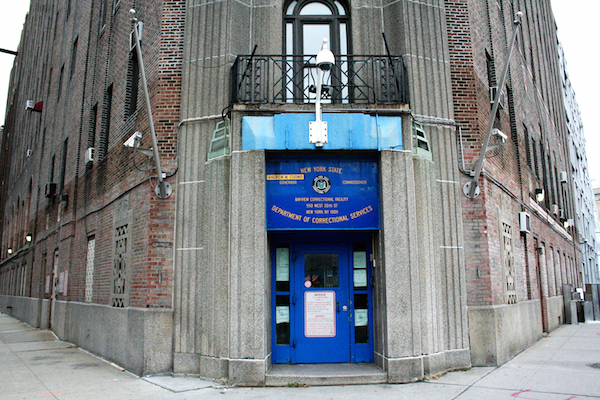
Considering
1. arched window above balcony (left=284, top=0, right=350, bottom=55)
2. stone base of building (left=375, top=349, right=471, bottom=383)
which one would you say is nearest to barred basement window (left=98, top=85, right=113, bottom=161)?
arched window above balcony (left=284, top=0, right=350, bottom=55)

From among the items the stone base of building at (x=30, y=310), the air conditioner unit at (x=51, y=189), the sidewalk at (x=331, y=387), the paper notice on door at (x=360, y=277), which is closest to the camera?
the sidewalk at (x=331, y=387)

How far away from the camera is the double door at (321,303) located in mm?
8750

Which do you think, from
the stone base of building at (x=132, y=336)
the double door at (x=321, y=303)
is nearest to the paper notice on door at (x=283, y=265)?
the double door at (x=321, y=303)

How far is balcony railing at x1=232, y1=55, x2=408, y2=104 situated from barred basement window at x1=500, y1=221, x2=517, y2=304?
156 inches

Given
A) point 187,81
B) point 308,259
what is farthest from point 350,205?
point 187,81

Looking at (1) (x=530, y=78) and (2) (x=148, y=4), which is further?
(1) (x=530, y=78)

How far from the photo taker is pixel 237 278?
8.12 meters

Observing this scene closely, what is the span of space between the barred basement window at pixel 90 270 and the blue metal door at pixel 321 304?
252 inches

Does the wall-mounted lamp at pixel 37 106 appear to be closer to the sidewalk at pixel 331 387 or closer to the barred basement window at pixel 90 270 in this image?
the barred basement window at pixel 90 270

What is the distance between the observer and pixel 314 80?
9586 mm

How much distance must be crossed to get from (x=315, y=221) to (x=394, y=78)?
10.6ft

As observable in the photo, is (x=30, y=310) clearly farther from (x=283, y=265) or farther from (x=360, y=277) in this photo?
(x=360, y=277)

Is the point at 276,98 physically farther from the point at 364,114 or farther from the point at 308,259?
the point at 308,259

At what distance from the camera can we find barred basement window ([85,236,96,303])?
41.8ft
